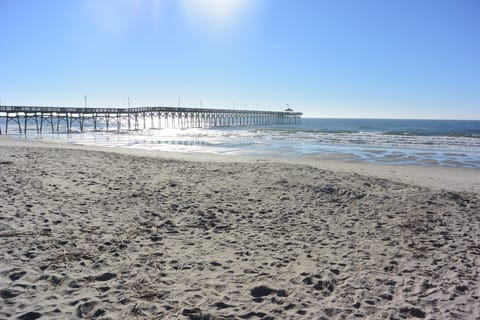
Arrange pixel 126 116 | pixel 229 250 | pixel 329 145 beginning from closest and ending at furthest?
pixel 229 250 < pixel 329 145 < pixel 126 116

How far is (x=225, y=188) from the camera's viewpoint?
8.62 meters

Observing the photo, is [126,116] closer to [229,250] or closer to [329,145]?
[329,145]

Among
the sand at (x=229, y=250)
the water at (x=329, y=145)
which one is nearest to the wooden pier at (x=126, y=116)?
the water at (x=329, y=145)

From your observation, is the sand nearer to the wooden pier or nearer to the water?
the water

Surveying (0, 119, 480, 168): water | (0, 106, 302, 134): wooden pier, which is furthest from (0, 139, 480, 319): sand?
(0, 106, 302, 134): wooden pier

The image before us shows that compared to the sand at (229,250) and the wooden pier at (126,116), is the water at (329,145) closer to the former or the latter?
the wooden pier at (126,116)

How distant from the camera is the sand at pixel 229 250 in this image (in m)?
3.40

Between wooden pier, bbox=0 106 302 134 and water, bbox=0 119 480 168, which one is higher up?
wooden pier, bbox=0 106 302 134

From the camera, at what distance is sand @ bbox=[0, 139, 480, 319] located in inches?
134

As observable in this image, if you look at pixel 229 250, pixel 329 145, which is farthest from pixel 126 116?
pixel 229 250

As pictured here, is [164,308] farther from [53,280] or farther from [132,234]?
[132,234]

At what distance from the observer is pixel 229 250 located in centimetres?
486

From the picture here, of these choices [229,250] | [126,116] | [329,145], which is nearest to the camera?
[229,250]

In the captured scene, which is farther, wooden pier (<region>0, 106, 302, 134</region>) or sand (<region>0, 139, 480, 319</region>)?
wooden pier (<region>0, 106, 302, 134</region>)
